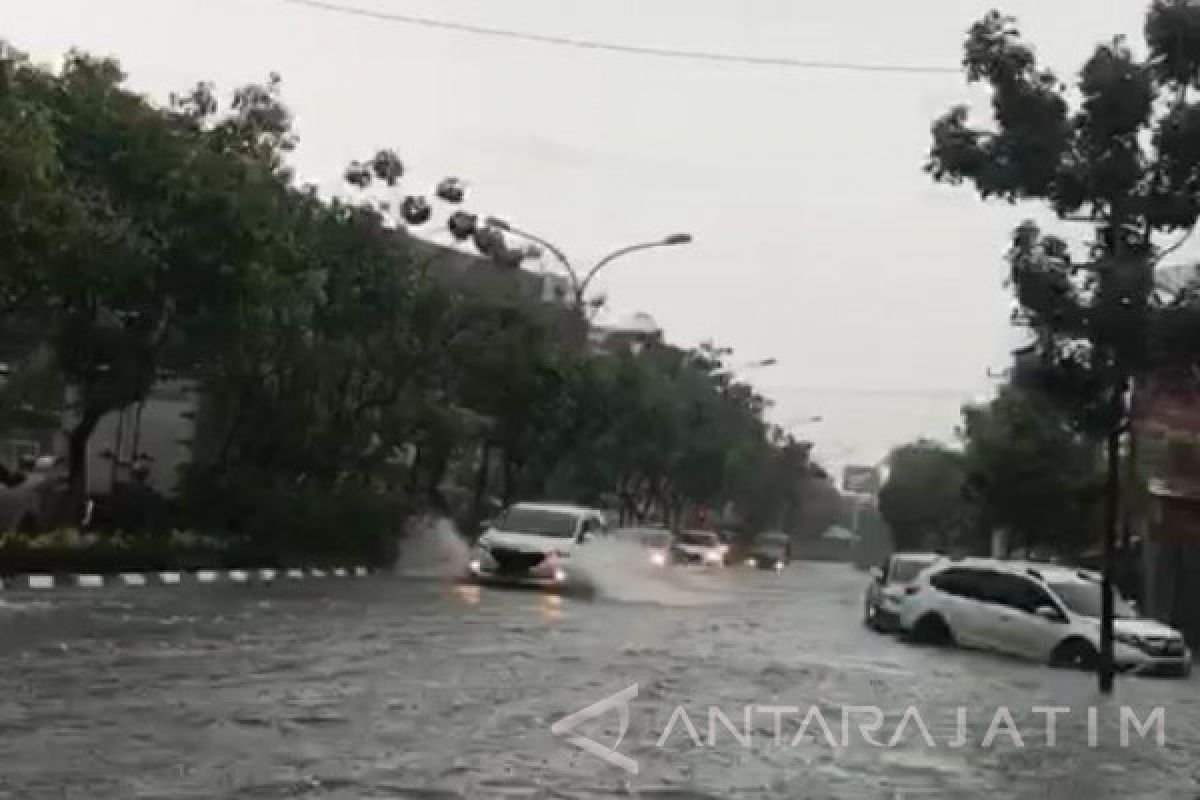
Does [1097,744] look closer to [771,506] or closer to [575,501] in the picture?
[575,501]

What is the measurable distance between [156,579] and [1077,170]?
70.3 ft

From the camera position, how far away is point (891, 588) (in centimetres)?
3136

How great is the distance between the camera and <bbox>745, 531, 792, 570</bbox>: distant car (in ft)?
278

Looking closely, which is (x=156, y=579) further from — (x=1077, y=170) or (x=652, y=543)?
(x=652, y=543)

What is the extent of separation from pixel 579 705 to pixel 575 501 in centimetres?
5633

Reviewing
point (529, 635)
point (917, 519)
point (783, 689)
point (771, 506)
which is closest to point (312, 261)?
point (529, 635)

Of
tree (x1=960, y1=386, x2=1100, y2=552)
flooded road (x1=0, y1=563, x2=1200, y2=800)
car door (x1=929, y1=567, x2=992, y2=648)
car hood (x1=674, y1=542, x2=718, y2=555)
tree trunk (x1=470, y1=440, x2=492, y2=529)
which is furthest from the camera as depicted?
car hood (x1=674, y1=542, x2=718, y2=555)

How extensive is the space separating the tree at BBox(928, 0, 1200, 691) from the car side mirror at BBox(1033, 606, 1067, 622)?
8.71 metres

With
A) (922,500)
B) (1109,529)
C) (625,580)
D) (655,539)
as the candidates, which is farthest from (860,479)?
(1109,529)

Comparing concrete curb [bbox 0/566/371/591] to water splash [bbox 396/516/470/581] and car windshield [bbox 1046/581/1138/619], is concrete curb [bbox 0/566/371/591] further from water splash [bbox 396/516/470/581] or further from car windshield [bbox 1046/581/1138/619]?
car windshield [bbox 1046/581/1138/619]

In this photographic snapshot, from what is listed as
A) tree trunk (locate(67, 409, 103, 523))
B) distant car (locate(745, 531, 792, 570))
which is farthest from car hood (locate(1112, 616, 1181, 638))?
distant car (locate(745, 531, 792, 570))

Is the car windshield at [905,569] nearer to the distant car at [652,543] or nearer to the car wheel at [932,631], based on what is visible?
the car wheel at [932,631]

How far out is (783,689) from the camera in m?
18.0

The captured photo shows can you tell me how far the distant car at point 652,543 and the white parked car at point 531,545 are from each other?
7.98 m
